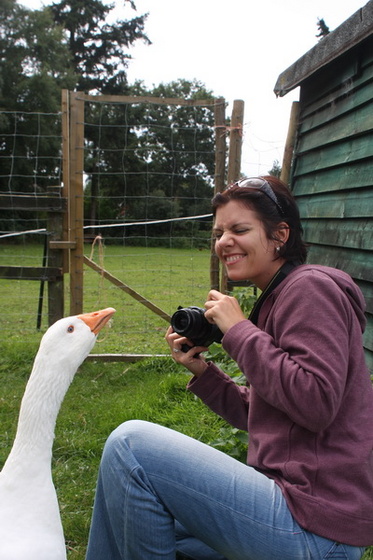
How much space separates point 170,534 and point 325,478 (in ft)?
1.93

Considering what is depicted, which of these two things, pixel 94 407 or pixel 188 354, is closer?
pixel 188 354

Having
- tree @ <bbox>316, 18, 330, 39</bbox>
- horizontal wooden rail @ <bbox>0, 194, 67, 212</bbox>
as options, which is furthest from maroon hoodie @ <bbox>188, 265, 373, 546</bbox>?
tree @ <bbox>316, 18, 330, 39</bbox>

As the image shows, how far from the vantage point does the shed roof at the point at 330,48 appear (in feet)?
10.9

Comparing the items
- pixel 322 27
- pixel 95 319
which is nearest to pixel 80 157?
pixel 95 319

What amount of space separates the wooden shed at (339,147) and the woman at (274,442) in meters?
2.15

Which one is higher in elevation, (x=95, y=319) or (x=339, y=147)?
(x=339, y=147)

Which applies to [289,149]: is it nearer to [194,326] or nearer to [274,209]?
[274,209]

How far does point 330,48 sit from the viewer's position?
390 centimetres

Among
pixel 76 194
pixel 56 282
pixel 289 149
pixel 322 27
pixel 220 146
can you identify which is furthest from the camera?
pixel 322 27

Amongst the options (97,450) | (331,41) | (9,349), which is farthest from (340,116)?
(9,349)

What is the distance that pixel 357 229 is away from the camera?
3.83 m

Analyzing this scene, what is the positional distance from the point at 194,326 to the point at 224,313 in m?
0.26

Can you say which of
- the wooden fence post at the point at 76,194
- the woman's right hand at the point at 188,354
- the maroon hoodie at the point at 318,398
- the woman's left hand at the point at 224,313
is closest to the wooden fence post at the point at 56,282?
the wooden fence post at the point at 76,194

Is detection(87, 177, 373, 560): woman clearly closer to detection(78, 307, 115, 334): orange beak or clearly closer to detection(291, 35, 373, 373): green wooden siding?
detection(78, 307, 115, 334): orange beak
